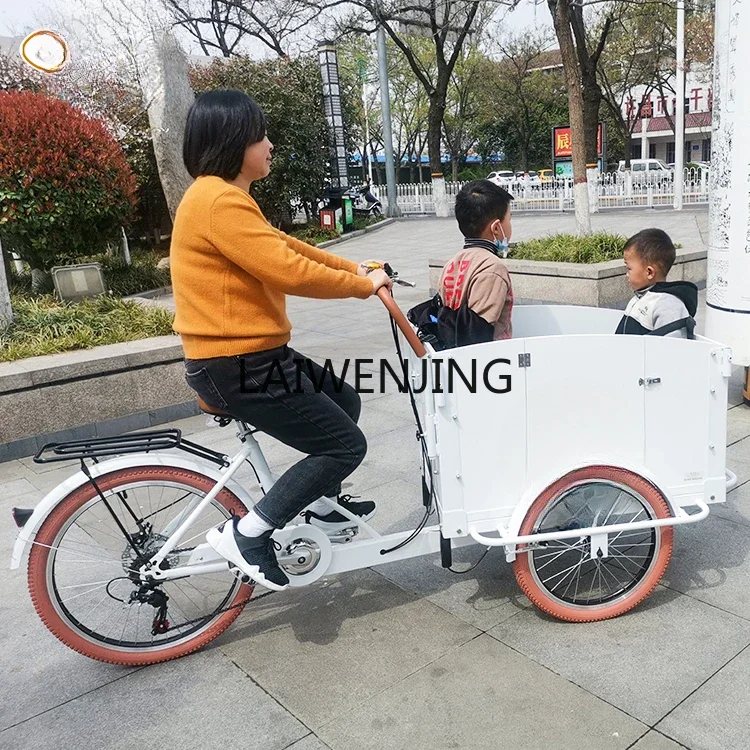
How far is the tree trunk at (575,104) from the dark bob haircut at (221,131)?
7.78 meters

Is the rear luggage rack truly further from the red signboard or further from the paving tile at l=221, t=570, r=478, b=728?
the red signboard

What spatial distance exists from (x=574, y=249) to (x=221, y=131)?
6.64 meters

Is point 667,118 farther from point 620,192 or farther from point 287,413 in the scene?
point 287,413

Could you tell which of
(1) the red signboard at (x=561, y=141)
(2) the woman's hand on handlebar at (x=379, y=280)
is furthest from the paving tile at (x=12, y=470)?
(1) the red signboard at (x=561, y=141)

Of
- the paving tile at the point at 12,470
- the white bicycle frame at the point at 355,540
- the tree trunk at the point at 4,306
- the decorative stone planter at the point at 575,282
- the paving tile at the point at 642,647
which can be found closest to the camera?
the paving tile at the point at 642,647

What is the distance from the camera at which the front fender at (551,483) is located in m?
2.56

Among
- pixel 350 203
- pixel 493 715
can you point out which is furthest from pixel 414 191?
pixel 493 715

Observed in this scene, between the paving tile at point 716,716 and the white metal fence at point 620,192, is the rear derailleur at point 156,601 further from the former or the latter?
the white metal fence at point 620,192

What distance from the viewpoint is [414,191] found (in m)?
23.4

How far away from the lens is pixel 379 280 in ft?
Answer: 7.86

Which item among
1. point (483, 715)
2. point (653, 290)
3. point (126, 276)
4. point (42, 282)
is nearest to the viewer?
point (483, 715)

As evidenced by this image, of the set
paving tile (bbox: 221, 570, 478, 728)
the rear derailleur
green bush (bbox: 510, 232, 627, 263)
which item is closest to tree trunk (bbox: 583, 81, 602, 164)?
green bush (bbox: 510, 232, 627, 263)

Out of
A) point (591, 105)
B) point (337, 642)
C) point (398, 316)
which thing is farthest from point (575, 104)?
point (591, 105)

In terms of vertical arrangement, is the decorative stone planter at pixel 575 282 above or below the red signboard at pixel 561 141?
below
